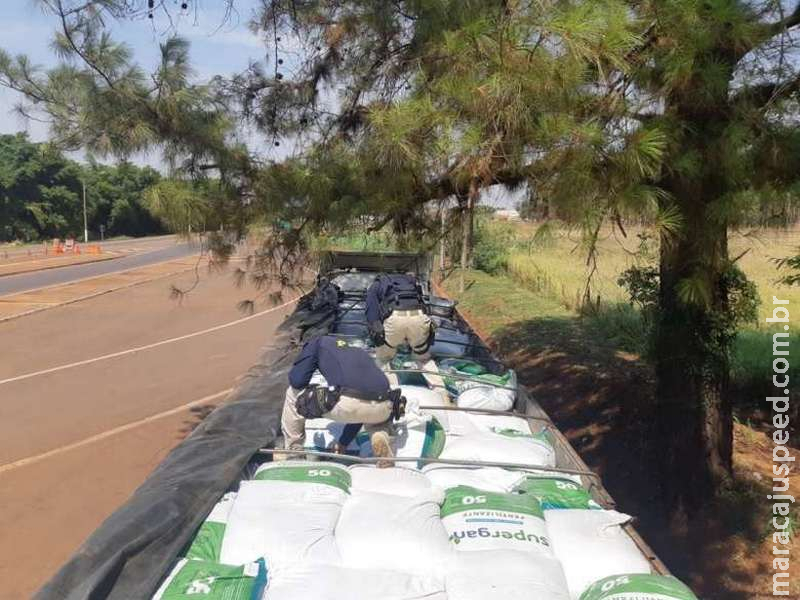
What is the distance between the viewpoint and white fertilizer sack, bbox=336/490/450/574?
10.00 feet

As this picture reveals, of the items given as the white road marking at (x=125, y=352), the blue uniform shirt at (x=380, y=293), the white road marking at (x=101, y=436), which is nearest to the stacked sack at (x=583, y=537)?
the blue uniform shirt at (x=380, y=293)

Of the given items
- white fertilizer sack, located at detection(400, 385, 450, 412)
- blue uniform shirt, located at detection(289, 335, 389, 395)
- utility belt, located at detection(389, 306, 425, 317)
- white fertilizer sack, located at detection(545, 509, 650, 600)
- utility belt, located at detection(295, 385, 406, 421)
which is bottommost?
white fertilizer sack, located at detection(545, 509, 650, 600)

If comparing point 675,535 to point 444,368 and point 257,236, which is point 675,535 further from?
point 257,236

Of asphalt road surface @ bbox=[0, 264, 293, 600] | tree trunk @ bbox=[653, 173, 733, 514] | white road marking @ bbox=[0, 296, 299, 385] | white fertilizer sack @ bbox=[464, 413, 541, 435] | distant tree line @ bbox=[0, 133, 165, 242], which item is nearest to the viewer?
white fertilizer sack @ bbox=[464, 413, 541, 435]

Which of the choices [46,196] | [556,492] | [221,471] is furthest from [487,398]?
[46,196]

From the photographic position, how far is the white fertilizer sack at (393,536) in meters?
3.05

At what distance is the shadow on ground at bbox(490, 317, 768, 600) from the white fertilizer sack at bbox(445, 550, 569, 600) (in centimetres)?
326

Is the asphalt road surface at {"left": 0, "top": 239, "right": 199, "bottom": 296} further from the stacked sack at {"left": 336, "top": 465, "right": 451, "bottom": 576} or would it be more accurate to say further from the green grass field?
the stacked sack at {"left": 336, "top": 465, "right": 451, "bottom": 576}

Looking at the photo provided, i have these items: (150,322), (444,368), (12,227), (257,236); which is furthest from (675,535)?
(12,227)

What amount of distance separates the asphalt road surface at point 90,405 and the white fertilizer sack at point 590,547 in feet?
12.0

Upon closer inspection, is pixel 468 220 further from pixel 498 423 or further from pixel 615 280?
pixel 615 280

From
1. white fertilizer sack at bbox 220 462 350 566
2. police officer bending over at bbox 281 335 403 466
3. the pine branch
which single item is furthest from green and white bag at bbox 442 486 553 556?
the pine branch

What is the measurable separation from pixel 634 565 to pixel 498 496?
65 centimetres

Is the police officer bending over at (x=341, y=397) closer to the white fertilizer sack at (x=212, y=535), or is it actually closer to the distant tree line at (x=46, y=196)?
the white fertilizer sack at (x=212, y=535)
